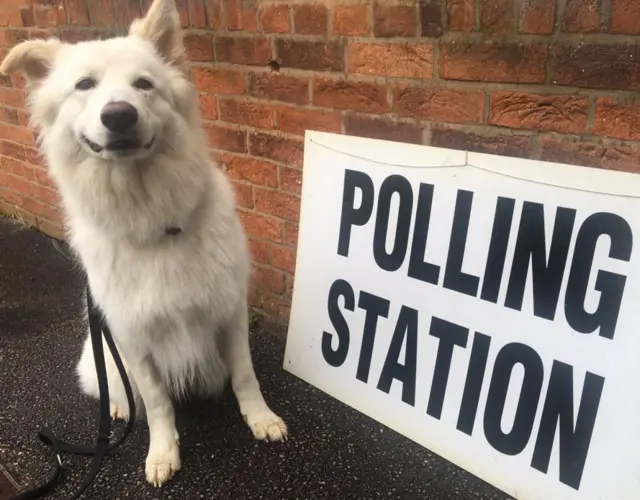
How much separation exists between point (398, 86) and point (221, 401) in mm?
1552

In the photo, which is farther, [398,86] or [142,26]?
[398,86]

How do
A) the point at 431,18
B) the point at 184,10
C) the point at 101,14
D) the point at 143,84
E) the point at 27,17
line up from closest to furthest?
1. the point at 143,84
2. the point at 431,18
3. the point at 184,10
4. the point at 101,14
5. the point at 27,17

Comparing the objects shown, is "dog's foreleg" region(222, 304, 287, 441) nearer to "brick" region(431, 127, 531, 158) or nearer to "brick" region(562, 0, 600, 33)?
"brick" region(431, 127, 531, 158)

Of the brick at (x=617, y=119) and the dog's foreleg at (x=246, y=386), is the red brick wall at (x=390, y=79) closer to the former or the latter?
the brick at (x=617, y=119)

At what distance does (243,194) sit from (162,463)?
4.43 ft

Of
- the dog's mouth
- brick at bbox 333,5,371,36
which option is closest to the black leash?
the dog's mouth

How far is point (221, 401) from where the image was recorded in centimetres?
253

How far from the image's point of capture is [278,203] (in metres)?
2.73

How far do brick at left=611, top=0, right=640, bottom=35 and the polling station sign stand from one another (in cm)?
39

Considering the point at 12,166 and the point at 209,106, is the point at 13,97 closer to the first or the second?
the point at 12,166

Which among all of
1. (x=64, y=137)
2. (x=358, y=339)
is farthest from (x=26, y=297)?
(x=358, y=339)

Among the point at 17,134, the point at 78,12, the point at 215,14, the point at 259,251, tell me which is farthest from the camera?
the point at 17,134

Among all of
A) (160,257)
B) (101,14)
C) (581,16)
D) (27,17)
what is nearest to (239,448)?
(160,257)

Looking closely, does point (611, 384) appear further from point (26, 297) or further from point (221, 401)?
point (26, 297)
